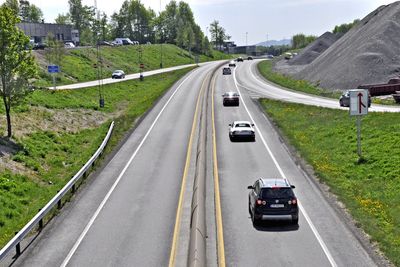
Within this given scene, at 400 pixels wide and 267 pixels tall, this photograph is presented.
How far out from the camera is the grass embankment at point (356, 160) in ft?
71.3

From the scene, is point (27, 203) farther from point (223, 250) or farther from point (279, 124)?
point (279, 124)

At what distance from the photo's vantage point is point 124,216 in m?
23.4

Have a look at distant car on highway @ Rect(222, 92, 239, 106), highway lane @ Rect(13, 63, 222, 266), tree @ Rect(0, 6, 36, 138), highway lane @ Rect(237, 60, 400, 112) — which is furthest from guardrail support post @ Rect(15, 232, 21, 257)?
distant car on highway @ Rect(222, 92, 239, 106)

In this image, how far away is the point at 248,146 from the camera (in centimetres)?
3841

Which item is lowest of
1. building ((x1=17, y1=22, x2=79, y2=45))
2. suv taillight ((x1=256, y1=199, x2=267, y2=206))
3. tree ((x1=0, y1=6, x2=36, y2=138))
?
suv taillight ((x1=256, y1=199, x2=267, y2=206))

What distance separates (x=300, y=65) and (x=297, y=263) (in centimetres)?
10680

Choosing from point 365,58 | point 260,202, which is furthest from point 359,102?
point 365,58

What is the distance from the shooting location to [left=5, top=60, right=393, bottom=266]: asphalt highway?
61.0 ft

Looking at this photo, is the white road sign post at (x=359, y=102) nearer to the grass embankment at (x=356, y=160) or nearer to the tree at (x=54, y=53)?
the grass embankment at (x=356, y=160)

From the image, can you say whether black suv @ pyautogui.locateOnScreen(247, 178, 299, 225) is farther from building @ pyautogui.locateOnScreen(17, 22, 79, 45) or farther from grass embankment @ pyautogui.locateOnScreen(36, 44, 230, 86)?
building @ pyautogui.locateOnScreen(17, 22, 79, 45)

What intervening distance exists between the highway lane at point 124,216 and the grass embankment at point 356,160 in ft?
27.1

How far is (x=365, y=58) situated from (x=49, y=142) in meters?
53.1

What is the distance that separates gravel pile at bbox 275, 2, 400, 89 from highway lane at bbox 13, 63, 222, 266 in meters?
41.6

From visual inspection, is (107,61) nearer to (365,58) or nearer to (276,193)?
(365,58)
